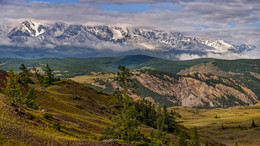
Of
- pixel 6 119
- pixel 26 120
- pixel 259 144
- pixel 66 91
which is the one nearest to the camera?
pixel 6 119

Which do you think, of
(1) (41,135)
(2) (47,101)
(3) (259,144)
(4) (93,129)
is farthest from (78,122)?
(3) (259,144)

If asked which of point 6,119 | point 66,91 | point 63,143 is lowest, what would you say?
point 66,91

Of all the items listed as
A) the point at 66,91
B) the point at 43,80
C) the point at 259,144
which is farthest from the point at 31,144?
the point at 259,144

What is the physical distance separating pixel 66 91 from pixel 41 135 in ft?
335

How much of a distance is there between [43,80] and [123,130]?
4091 inches

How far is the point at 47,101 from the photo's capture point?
9675 centimetres

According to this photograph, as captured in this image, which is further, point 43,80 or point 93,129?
point 43,80

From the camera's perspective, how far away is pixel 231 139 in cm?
19950

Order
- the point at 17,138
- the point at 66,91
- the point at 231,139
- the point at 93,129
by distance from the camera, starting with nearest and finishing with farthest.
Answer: the point at 17,138
the point at 93,129
the point at 66,91
the point at 231,139

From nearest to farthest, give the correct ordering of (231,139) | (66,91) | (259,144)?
1. (66,91)
2. (259,144)
3. (231,139)

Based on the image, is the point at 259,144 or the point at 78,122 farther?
the point at 259,144

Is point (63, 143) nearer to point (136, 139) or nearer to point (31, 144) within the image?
point (31, 144)

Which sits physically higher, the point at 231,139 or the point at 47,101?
the point at 47,101

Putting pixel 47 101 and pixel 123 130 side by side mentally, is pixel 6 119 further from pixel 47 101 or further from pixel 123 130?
pixel 47 101
